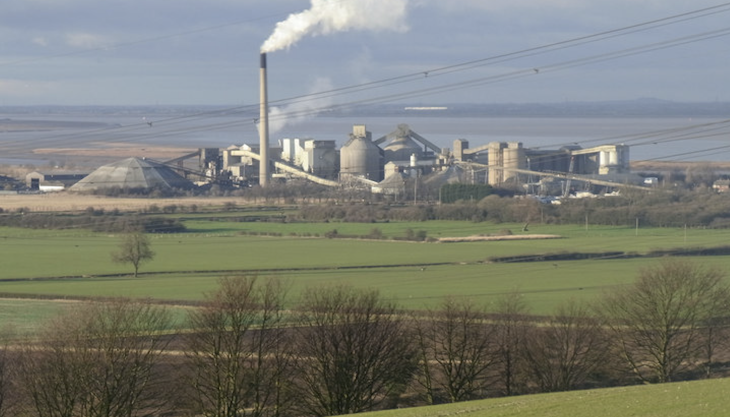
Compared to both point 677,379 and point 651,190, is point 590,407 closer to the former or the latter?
point 677,379

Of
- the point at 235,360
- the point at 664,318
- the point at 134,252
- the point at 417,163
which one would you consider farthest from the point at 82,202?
the point at 235,360

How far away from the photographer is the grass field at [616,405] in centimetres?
929

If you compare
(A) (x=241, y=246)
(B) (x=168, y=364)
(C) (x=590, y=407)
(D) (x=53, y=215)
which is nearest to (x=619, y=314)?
(B) (x=168, y=364)

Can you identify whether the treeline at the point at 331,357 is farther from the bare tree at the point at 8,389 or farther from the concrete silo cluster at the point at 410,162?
the concrete silo cluster at the point at 410,162

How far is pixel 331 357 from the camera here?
14.3 meters

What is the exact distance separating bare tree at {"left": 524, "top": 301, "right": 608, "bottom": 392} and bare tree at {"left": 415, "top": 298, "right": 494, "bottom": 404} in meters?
0.61

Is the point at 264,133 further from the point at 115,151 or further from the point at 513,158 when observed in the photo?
the point at 115,151

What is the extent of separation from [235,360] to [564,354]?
422cm

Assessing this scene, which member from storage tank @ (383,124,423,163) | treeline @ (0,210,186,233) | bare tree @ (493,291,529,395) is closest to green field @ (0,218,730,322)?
treeline @ (0,210,186,233)

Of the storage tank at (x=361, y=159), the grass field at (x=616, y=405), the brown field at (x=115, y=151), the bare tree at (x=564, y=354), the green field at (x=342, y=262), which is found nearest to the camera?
the grass field at (x=616, y=405)

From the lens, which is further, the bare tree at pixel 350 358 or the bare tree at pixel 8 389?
the bare tree at pixel 350 358

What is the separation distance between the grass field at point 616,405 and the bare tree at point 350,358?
2.27m

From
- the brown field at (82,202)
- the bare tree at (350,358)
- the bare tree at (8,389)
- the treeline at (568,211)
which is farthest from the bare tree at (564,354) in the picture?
the brown field at (82,202)

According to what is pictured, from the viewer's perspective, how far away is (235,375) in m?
13.6
